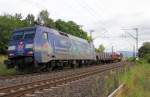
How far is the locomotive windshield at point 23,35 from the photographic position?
78.4 feet

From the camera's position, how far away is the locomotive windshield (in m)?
23.9

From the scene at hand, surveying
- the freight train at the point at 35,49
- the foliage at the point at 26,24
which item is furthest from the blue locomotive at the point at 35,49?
the foliage at the point at 26,24

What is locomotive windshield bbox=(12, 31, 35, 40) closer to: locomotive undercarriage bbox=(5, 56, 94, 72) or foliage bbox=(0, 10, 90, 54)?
locomotive undercarriage bbox=(5, 56, 94, 72)

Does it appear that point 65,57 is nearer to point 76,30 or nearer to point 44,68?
point 44,68

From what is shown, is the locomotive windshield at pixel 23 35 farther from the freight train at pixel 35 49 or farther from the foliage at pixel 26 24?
the foliage at pixel 26 24

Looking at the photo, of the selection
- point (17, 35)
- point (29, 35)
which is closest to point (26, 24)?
point (17, 35)

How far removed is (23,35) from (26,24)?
162 feet

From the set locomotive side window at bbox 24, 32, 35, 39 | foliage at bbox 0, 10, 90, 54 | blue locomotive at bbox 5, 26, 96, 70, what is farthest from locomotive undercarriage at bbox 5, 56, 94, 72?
foliage at bbox 0, 10, 90, 54

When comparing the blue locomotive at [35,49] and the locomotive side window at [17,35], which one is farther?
the locomotive side window at [17,35]

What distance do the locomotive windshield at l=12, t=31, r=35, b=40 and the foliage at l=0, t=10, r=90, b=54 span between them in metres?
32.7

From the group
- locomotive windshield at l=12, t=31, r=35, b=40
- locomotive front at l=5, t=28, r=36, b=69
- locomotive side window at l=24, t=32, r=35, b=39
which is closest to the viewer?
locomotive front at l=5, t=28, r=36, b=69

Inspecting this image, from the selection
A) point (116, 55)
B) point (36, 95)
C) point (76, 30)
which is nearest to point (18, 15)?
point (76, 30)

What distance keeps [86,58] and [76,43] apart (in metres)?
4.62

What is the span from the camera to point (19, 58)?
77.5 ft
